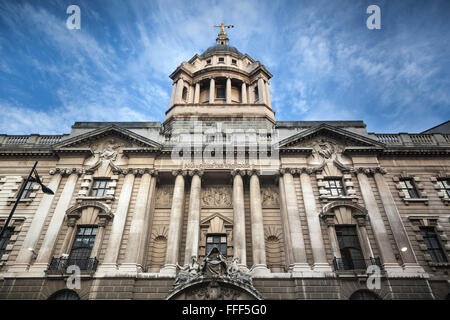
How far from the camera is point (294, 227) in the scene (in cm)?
1884

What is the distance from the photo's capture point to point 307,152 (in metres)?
22.5

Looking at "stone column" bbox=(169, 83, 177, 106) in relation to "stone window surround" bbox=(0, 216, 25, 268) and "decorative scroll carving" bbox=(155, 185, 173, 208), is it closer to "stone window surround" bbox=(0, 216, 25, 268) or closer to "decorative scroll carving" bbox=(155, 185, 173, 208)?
"decorative scroll carving" bbox=(155, 185, 173, 208)

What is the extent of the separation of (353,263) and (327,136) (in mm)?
10389

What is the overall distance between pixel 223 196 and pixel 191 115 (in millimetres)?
10683

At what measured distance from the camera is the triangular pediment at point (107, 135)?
22703 millimetres

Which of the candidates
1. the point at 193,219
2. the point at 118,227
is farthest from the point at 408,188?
the point at 118,227

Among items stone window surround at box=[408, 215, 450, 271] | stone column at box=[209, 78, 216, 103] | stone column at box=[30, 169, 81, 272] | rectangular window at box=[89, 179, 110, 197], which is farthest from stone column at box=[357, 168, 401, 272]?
stone column at box=[30, 169, 81, 272]

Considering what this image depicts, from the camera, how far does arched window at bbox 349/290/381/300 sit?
1634cm

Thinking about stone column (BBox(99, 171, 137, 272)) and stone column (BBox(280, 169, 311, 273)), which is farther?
stone column (BBox(99, 171, 137, 272))

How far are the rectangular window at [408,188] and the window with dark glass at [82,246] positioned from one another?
23139 millimetres

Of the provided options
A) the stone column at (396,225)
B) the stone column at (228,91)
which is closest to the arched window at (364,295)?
the stone column at (396,225)

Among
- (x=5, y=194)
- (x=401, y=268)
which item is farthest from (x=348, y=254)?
(x=5, y=194)

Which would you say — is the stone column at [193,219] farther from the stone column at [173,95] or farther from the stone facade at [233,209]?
the stone column at [173,95]

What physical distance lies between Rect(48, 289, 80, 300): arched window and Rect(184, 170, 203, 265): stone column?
22.2 feet
